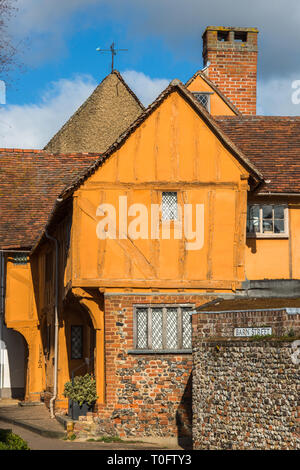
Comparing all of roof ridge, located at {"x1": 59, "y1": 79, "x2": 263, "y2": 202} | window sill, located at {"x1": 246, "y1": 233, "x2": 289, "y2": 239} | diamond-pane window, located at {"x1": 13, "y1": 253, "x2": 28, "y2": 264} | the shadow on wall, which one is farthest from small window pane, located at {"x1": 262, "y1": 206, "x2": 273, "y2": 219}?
diamond-pane window, located at {"x1": 13, "y1": 253, "x2": 28, "y2": 264}

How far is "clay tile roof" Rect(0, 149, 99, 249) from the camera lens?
1129 inches

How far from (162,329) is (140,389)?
5.27 feet

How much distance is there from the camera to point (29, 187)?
3075 centimetres

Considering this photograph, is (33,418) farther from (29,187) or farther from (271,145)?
(271,145)

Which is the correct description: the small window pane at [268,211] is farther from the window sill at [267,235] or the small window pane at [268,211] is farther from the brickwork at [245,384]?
the brickwork at [245,384]

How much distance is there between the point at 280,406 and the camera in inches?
608

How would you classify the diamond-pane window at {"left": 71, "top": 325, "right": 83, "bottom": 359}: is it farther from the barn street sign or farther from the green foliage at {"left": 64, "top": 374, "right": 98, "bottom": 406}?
the barn street sign

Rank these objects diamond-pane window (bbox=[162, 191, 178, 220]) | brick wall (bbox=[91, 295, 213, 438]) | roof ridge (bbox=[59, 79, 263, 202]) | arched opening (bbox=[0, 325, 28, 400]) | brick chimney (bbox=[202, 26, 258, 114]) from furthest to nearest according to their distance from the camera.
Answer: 1. brick chimney (bbox=[202, 26, 258, 114])
2. arched opening (bbox=[0, 325, 28, 400])
3. diamond-pane window (bbox=[162, 191, 178, 220])
4. roof ridge (bbox=[59, 79, 263, 202])
5. brick wall (bbox=[91, 295, 213, 438])

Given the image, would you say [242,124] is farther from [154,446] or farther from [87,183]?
[154,446]

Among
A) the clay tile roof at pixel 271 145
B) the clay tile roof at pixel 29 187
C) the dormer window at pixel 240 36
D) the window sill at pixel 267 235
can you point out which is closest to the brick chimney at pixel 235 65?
the dormer window at pixel 240 36

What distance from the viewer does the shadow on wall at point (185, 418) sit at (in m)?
20.8

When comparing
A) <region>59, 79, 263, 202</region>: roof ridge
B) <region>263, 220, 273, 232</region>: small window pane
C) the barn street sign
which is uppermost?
<region>59, 79, 263, 202</region>: roof ridge

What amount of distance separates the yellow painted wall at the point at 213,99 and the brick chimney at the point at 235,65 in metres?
1.50
